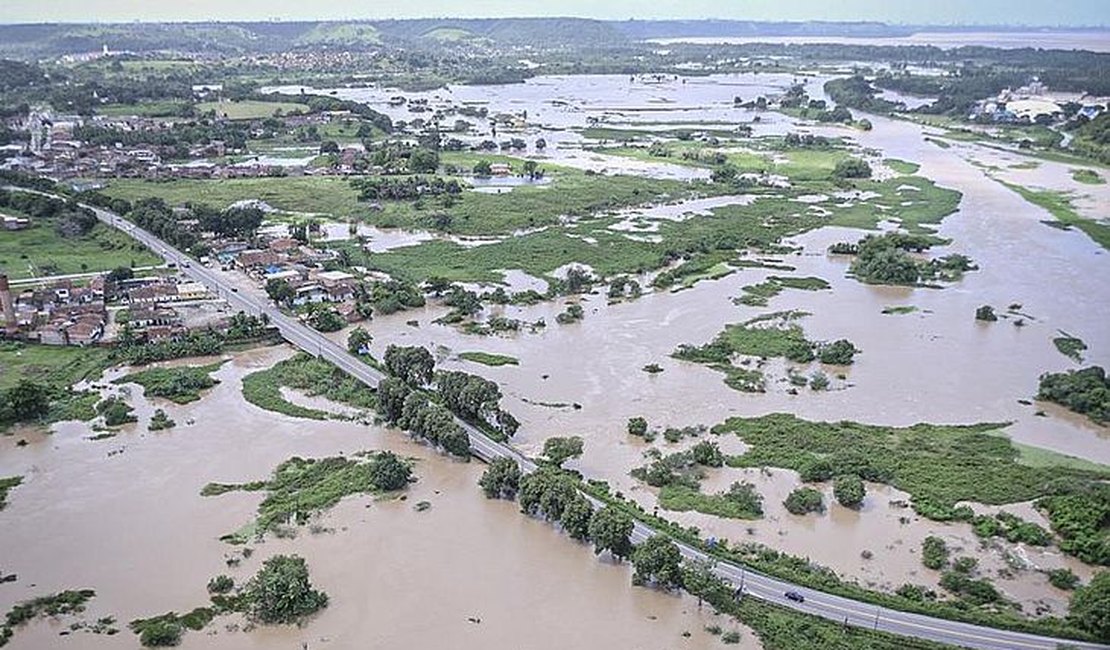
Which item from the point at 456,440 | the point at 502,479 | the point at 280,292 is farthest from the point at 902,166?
the point at 502,479

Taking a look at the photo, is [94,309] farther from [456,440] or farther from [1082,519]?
[1082,519]

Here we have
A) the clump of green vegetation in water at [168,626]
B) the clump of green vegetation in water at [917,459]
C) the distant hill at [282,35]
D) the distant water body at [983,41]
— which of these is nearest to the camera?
the clump of green vegetation in water at [168,626]

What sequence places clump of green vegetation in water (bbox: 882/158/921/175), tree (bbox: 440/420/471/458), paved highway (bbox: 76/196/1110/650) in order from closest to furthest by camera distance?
paved highway (bbox: 76/196/1110/650)
tree (bbox: 440/420/471/458)
clump of green vegetation in water (bbox: 882/158/921/175)

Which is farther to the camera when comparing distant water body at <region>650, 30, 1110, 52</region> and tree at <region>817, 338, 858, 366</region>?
distant water body at <region>650, 30, 1110, 52</region>

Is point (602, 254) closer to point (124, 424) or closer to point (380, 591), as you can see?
point (124, 424)

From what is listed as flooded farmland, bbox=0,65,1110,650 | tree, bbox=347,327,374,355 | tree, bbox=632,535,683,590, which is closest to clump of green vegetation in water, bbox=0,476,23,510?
flooded farmland, bbox=0,65,1110,650

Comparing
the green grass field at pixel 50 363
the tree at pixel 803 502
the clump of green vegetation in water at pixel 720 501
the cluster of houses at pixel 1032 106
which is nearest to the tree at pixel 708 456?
the clump of green vegetation in water at pixel 720 501

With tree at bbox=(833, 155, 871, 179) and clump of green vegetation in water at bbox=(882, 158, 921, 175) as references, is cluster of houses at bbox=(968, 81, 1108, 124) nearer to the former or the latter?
clump of green vegetation in water at bbox=(882, 158, 921, 175)

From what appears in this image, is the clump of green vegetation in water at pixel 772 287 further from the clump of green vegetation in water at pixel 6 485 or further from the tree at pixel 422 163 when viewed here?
the tree at pixel 422 163
